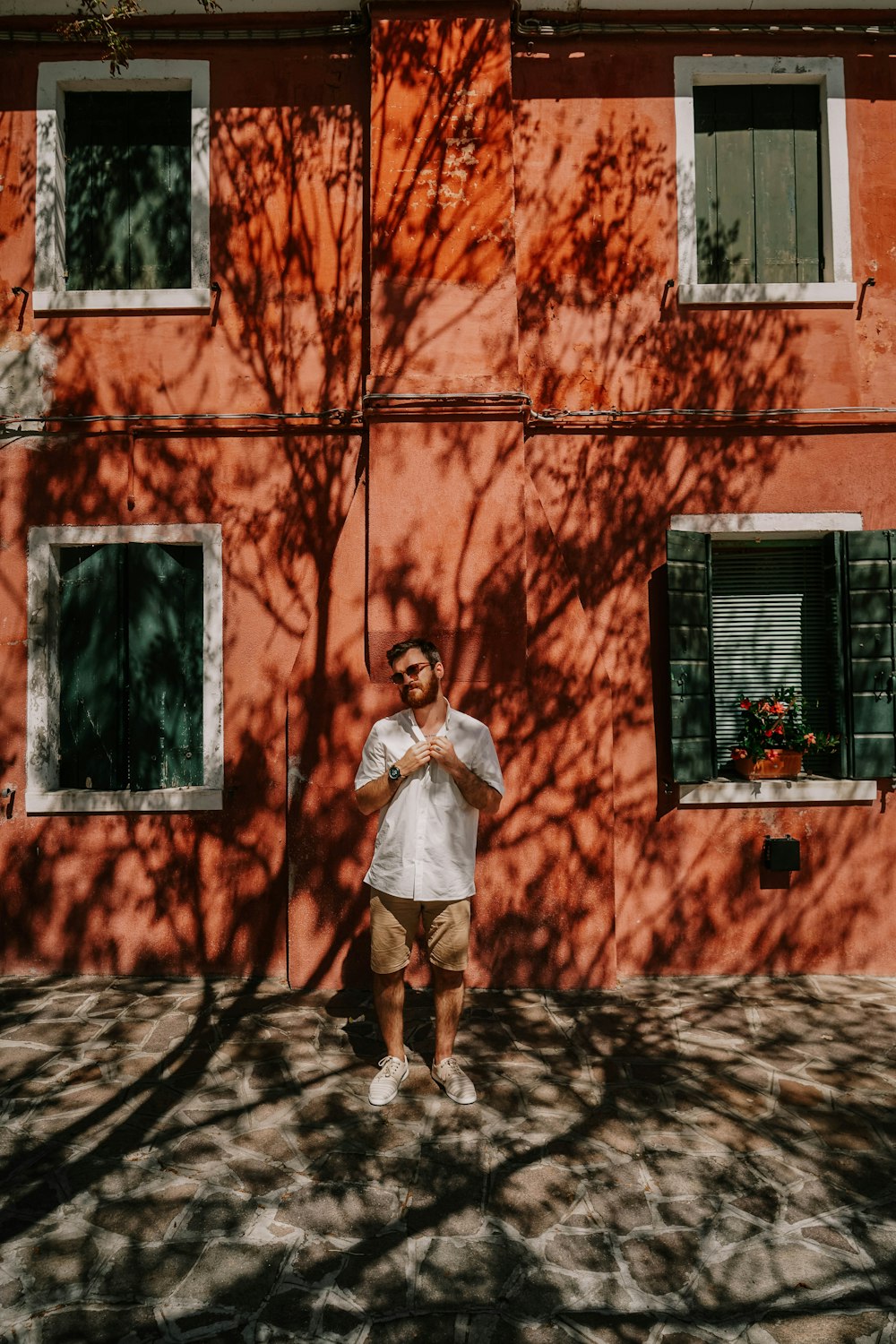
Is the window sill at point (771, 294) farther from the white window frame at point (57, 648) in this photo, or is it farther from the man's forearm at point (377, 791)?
the man's forearm at point (377, 791)

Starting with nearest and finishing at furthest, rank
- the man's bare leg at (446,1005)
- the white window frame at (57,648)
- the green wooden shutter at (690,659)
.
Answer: the man's bare leg at (446,1005) → the green wooden shutter at (690,659) → the white window frame at (57,648)

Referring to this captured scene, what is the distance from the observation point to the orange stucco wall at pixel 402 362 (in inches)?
220

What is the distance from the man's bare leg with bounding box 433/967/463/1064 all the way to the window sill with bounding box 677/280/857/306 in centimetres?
441

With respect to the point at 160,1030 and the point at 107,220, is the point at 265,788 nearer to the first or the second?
the point at 160,1030

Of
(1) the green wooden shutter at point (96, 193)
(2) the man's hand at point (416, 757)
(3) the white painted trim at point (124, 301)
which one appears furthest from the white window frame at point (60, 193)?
(2) the man's hand at point (416, 757)

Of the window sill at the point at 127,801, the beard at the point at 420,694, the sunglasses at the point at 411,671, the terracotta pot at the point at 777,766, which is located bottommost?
the window sill at the point at 127,801

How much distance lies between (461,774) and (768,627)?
2.99 m

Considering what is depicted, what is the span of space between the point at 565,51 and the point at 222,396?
126 inches

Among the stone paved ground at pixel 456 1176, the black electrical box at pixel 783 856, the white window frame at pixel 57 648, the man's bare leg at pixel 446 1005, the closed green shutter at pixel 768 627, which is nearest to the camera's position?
the stone paved ground at pixel 456 1176

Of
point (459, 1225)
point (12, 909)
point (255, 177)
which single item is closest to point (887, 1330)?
point (459, 1225)

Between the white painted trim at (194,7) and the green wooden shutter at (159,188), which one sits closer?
the white painted trim at (194,7)

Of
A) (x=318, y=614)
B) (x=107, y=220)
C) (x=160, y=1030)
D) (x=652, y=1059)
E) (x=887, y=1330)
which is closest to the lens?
(x=887, y=1330)

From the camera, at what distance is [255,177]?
5.89m

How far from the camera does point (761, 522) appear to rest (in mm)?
5801
